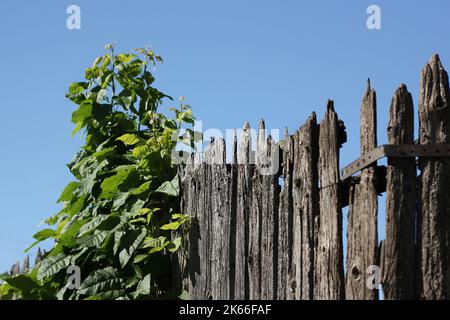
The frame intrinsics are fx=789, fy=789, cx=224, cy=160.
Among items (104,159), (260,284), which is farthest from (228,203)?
(104,159)

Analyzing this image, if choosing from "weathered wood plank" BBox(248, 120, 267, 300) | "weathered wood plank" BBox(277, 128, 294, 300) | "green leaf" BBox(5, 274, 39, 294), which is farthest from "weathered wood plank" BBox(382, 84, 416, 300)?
"green leaf" BBox(5, 274, 39, 294)

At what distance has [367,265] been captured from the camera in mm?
4129

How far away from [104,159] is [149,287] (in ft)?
4.97

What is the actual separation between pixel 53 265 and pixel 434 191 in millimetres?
3624

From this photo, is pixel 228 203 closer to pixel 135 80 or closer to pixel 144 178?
pixel 144 178

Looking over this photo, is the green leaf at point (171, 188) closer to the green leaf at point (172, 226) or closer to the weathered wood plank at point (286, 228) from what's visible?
the green leaf at point (172, 226)

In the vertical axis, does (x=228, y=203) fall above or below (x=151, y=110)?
below

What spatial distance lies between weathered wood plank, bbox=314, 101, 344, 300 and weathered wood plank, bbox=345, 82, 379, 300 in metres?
0.09

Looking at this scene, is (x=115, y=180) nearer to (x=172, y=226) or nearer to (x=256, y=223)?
(x=172, y=226)

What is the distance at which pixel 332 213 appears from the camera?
4441 mm

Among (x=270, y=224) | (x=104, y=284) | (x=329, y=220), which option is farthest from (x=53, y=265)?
(x=329, y=220)
